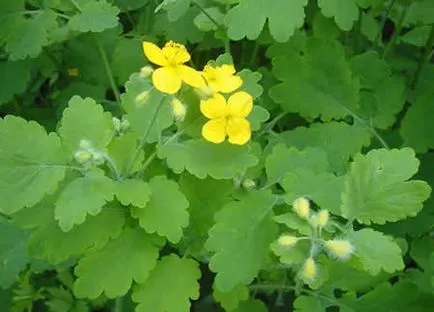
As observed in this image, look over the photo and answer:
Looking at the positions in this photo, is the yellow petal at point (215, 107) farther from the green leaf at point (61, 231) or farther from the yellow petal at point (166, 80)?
the green leaf at point (61, 231)

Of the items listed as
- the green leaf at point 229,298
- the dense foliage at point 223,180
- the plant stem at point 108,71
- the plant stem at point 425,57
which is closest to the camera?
the dense foliage at point 223,180

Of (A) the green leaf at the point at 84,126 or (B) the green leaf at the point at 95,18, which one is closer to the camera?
(A) the green leaf at the point at 84,126

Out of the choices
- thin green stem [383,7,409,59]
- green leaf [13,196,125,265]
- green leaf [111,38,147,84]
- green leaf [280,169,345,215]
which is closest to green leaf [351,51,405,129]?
thin green stem [383,7,409,59]

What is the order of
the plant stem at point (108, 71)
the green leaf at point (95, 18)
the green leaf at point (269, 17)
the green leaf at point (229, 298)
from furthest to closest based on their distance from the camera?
the plant stem at point (108, 71), the green leaf at point (95, 18), the green leaf at point (269, 17), the green leaf at point (229, 298)

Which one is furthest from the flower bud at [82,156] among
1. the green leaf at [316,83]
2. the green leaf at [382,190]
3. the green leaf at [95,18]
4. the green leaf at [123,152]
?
the green leaf at [316,83]

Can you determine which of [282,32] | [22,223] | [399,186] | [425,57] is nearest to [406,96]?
[425,57]

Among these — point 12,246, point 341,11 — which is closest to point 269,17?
point 341,11
